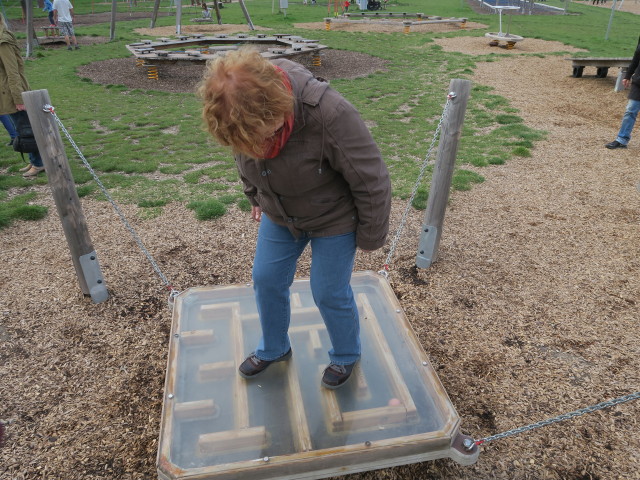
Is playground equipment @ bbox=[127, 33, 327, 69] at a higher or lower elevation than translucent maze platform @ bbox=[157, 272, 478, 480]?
higher

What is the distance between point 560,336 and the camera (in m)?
3.08

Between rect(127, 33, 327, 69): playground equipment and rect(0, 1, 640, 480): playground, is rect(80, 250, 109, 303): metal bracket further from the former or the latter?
rect(127, 33, 327, 69): playground equipment

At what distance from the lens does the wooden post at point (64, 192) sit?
2.82 m

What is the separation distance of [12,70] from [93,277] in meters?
3.19

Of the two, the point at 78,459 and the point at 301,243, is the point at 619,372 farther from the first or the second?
the point at 78,459

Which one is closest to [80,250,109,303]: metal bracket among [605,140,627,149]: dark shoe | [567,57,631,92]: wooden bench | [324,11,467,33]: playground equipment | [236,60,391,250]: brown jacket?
[236,60,391,250]: brown jacket

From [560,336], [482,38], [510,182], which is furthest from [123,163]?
[482,38]

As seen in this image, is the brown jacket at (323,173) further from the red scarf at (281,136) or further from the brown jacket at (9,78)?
the brown jacket at (9,78)

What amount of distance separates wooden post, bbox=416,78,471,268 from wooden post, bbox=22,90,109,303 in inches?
97.5

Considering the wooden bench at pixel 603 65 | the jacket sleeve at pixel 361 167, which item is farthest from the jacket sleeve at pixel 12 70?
the wooden bench at pixel 603 65

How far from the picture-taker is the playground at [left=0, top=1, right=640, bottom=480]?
2.32m

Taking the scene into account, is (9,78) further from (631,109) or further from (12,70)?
(631,109)

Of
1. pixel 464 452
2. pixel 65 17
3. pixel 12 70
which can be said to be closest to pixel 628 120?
pixel 464 452

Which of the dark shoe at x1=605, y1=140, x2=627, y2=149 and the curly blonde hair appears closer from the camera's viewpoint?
the curly blonde hair
